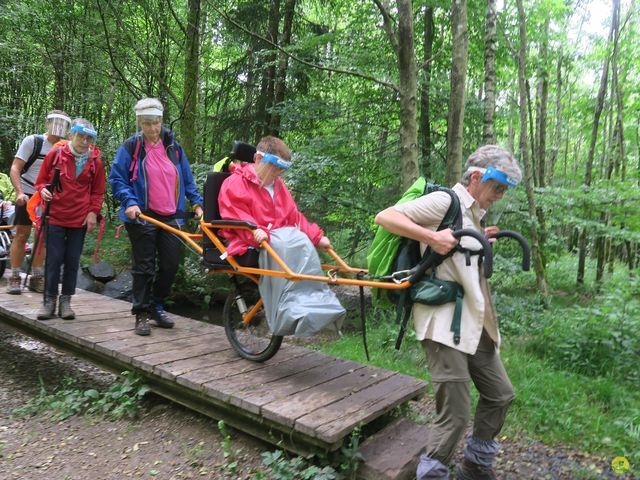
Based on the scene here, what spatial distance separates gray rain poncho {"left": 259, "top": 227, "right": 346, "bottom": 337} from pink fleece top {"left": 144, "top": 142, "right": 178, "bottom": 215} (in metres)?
1.49

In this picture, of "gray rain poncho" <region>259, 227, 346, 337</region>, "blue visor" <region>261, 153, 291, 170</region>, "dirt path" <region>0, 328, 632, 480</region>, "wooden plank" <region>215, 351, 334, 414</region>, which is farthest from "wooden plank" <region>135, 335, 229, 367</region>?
"blue visor" <region>261, 153, 291, 170</region>

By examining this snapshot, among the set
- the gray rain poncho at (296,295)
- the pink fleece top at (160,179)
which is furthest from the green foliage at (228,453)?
the pink fleece top at (160,179)

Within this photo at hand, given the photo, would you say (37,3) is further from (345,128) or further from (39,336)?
(39,336)

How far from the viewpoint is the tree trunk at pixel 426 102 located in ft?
28.3

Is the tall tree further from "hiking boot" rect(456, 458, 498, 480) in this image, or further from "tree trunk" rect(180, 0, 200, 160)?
"tree trunk" rect(180, 0, 200, 160)

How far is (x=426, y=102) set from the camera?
9078mm

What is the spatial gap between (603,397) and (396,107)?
593cm

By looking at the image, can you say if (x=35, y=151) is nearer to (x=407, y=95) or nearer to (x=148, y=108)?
(x=148, y=108)

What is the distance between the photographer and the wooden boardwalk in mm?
3170

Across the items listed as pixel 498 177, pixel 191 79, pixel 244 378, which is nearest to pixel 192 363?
pixel 244 378

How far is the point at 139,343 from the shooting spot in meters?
4.57

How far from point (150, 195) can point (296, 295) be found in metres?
2.05

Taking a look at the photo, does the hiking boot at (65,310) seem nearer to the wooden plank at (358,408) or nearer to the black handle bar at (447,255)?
the wooden plank at (358,408)

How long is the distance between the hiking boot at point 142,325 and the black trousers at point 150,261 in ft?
0.21
